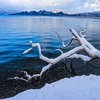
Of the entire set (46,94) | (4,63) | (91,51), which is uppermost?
(91,51)

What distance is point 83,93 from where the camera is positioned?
7.88 meters

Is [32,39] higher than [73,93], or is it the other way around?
[73,93]

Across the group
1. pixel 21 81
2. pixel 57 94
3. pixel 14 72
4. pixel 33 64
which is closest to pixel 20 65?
pixel 33 64

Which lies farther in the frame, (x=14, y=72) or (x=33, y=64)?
(x=33, y=64)

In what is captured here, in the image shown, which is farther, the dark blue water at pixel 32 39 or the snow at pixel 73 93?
the dark blue water at pixel 32 39

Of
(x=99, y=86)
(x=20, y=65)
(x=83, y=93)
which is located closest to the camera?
(x=83, y=93)

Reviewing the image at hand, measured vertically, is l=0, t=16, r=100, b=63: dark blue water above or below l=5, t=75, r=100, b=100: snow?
below

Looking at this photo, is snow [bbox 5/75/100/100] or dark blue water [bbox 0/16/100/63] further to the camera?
dark blue water [bbox 0/16/100/63]

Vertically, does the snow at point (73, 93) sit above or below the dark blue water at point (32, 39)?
above

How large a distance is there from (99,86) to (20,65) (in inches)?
416

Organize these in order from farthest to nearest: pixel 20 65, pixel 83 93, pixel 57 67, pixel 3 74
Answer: pixel 20 65 < pixel 57 67 < pixel 3 74 < pixel 83 93

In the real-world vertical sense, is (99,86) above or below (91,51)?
below

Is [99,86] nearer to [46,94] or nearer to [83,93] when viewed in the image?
[83,93]

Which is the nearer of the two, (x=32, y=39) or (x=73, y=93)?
(x=73, y=93)
